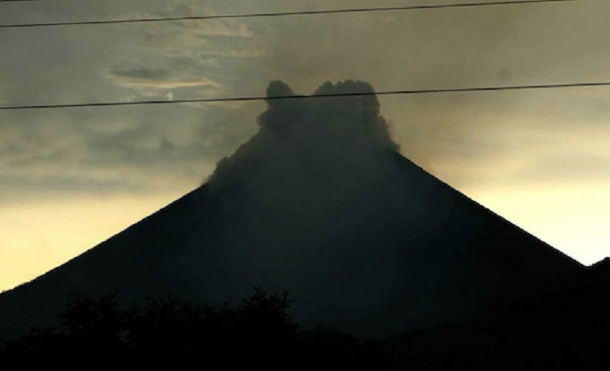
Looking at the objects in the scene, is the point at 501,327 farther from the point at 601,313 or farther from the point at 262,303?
the point at 262,303

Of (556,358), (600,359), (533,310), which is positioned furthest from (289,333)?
(533,310)

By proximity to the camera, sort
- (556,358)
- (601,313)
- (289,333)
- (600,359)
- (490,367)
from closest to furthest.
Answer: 1. (289,333)
2. (600,359)
3. (556,358)
4. (601,313)
5. (490,367)

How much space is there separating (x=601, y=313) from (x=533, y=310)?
67.1ft

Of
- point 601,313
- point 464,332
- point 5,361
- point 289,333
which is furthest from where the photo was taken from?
point 464,332

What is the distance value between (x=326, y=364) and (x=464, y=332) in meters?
69.9

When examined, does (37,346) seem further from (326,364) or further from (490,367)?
(490,367)

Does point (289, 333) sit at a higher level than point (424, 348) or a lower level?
lower

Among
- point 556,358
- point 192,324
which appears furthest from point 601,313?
point 192,324

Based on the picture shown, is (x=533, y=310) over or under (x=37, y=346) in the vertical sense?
over

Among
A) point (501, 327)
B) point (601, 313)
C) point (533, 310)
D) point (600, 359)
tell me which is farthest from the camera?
point (501, 327)

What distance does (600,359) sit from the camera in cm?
6662

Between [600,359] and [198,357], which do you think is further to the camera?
[600,359]

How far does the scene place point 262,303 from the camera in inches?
2169

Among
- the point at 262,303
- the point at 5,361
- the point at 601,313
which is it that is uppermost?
the point at 601,313
